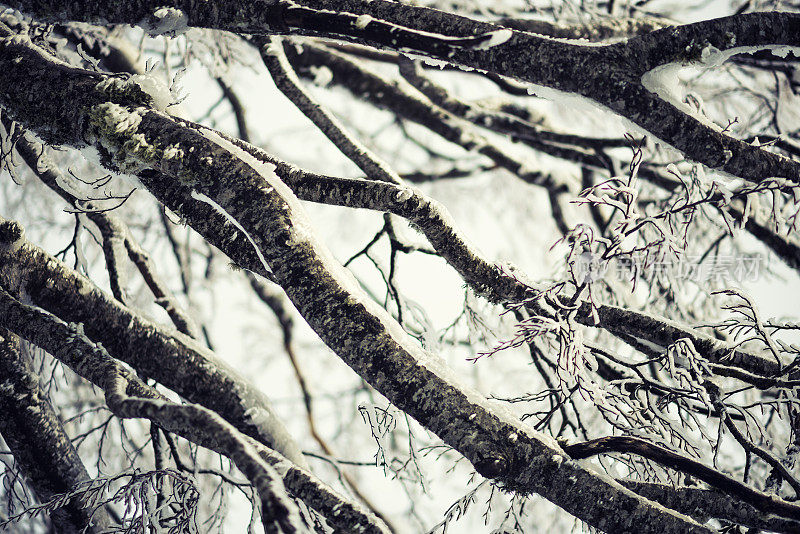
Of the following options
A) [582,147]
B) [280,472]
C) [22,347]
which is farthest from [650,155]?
[22,347]

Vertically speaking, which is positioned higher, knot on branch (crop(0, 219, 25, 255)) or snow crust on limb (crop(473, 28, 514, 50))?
snow crust on limb (crop(473, 28, 514, 50))

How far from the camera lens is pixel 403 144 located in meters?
5.46

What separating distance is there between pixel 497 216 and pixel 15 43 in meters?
5.04

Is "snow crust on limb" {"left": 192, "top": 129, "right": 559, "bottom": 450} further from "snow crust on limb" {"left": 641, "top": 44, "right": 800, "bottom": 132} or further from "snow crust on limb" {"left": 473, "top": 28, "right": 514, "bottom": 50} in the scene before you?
"snow crust on limb" {"left": 641, "top": 44, "right": 800, "bottom": 132}

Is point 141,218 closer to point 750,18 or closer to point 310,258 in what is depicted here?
point 310,258

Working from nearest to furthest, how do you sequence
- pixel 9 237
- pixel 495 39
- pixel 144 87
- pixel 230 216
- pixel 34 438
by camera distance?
pixel 495 39 → pixel 230 216 → pixel 144 87 → pixel 9 237 → pixel 34 438

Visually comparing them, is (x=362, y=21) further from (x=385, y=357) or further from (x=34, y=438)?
(x=34, y=438)

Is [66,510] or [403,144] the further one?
[403,144]
